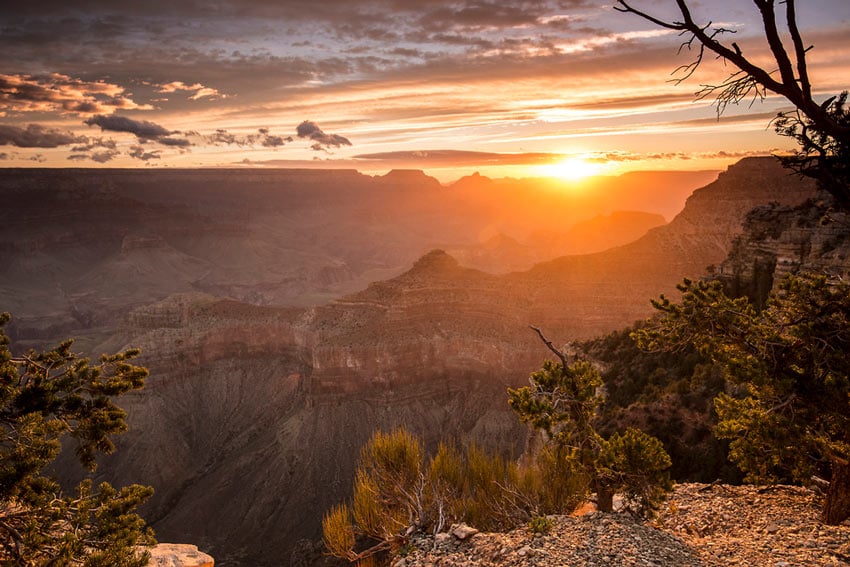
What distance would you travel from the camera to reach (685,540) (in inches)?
492

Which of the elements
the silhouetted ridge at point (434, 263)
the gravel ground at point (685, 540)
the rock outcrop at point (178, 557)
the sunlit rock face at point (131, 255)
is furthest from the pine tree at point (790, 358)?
the sunlit rock face at point (131, 255)

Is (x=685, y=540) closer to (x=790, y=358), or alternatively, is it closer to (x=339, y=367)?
(x=790, y=358)

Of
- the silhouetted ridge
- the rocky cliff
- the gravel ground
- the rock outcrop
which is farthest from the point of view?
the silhouetted ridge

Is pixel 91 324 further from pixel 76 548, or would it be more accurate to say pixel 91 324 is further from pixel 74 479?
pixel 76 548

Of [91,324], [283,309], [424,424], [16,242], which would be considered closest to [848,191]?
[424,424]

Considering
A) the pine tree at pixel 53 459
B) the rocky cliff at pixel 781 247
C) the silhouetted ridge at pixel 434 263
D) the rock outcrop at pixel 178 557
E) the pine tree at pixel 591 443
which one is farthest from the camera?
the silhouetted ridge at pixel 434 263

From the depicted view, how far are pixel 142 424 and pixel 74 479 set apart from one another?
8.48 m

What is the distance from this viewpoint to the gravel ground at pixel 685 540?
36.0ft

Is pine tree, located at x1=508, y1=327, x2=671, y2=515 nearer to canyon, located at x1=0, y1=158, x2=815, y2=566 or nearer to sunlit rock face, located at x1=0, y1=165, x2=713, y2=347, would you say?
canyon, located at x1=0, y1=158, x2=815, y2=566

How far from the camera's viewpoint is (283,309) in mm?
73438

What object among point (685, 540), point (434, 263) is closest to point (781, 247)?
point (685, 540)

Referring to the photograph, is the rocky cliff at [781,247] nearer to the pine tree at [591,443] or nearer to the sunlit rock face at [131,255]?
the pine tree at [591,443]

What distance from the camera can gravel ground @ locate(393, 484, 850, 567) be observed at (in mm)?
10977

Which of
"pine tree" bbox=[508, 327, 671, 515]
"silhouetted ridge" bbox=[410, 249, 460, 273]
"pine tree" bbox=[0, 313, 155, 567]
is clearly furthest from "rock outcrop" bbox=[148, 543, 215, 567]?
"silhouetted ridge" bbox=[410, 249, 460, 273]
